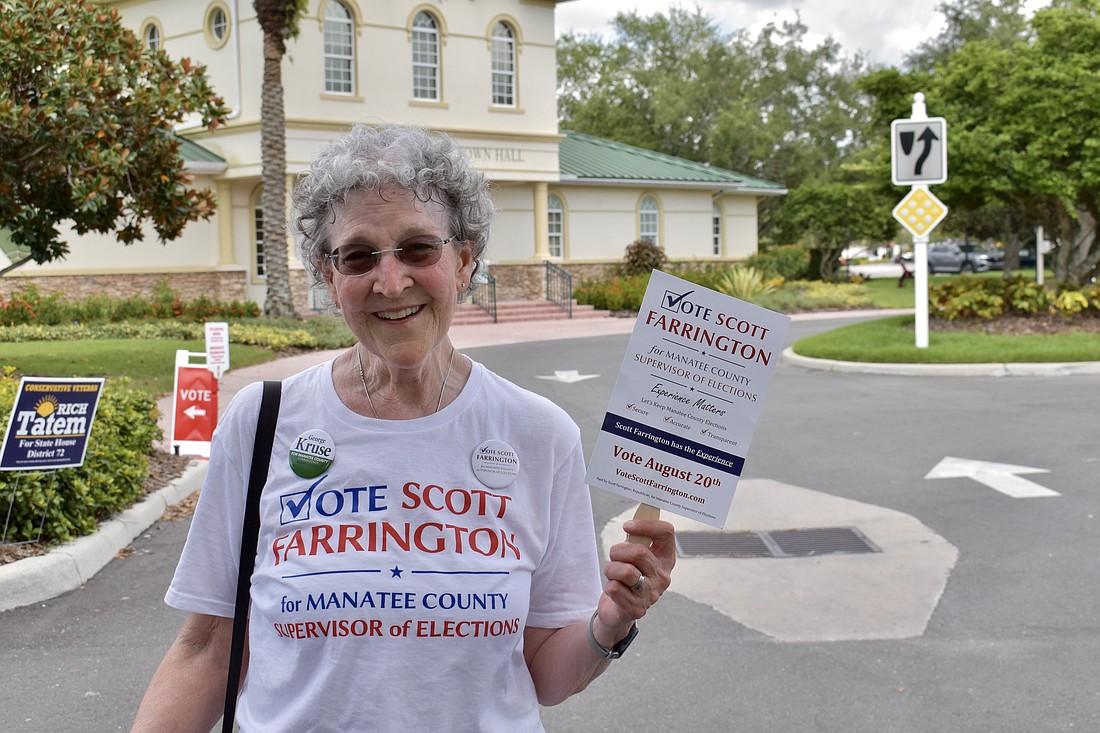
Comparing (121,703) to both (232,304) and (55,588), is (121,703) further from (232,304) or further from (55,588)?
(232,304)

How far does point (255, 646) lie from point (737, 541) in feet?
18.8

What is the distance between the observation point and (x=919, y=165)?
1667cm

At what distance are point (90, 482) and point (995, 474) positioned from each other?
275 inches

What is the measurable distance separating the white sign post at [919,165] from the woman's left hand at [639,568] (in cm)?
1521

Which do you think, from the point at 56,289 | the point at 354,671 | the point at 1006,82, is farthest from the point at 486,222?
the point at 56,289

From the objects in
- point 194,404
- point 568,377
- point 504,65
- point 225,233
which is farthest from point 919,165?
point 225,233

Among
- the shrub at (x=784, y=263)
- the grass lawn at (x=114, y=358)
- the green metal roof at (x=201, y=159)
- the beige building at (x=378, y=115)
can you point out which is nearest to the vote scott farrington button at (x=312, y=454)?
the grass lawn at (x=114, y=358)

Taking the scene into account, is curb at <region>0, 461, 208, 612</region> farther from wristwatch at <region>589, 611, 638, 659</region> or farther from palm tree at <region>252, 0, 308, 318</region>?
palm tree at <region>252, 0, 308, 318</region>

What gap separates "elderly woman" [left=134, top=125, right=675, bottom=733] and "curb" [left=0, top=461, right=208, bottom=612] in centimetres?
444

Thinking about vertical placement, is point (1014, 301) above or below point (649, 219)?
below

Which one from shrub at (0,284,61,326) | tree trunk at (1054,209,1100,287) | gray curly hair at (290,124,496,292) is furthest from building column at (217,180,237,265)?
gray curly hair at (290,124,496,292)

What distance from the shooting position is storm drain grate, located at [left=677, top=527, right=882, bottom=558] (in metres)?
7.30

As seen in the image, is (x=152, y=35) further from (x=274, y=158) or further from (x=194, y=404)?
(x=194, y=404)

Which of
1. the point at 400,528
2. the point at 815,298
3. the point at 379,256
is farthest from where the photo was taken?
the point at 815,298
